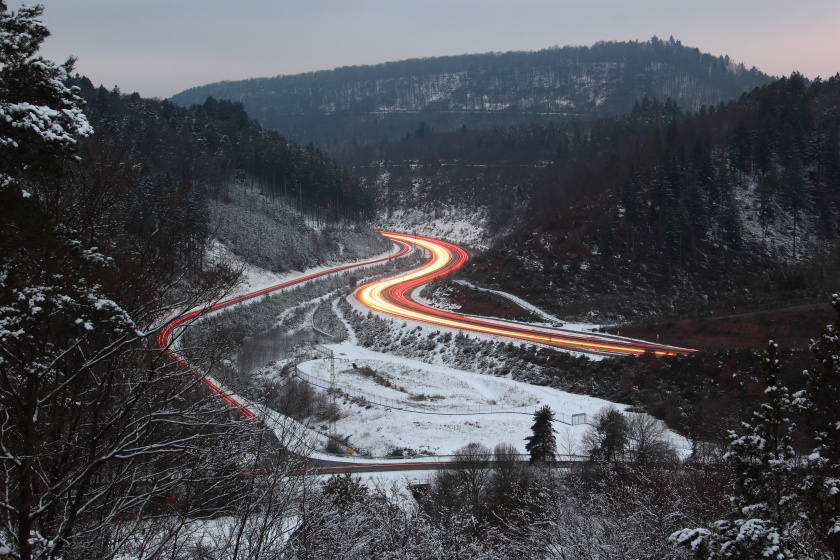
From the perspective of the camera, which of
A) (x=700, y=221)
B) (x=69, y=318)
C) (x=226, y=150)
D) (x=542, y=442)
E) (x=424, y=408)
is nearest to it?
(x=69, y=318)

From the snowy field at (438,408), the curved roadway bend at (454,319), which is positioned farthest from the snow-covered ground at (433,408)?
the curved roadway bend at (454,319)

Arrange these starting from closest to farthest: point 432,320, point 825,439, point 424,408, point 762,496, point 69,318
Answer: point 69,318 → point 825,439 → point 762,496 → point 424,408 → point 432,320

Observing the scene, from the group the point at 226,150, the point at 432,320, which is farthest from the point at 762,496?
the point at 226,150

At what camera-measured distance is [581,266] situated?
187 feet

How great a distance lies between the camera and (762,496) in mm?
8305

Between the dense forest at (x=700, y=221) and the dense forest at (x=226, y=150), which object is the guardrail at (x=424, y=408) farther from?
the dense forest at (x=226, y=150)

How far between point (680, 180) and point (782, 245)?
11363 mm

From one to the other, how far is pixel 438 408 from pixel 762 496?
88.6ft

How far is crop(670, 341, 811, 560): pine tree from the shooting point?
7703mm

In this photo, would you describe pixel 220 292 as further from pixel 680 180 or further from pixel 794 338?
pixel 680 180

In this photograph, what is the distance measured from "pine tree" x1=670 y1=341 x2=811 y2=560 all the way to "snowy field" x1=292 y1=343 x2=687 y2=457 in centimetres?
1831

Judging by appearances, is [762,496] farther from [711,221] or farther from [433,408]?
[711,221]

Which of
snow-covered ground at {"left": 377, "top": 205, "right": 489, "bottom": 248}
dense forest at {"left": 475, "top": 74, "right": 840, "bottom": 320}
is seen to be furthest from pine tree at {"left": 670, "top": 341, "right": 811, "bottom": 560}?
snow-covered ground at {"left": 377, "top": 205, "right": 489, "bottom": 248}

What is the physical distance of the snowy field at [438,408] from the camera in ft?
98.5
